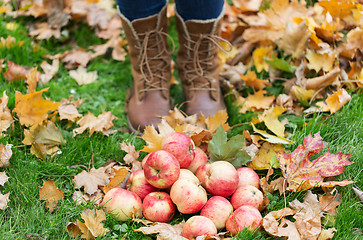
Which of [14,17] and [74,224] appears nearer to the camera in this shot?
[74,224]

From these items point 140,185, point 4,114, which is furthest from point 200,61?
point 4,114

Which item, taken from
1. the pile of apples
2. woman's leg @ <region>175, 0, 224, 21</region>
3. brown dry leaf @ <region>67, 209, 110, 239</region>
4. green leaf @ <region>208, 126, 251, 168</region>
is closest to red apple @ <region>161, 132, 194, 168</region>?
the pile of apples

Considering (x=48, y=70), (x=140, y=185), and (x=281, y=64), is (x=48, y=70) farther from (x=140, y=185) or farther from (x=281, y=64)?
(x=281, y=64)

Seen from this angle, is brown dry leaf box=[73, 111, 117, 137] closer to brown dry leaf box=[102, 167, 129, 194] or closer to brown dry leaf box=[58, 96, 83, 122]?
brown dry leaf box=[58, 96, 83, 122]

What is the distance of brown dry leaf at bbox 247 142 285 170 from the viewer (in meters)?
1.60

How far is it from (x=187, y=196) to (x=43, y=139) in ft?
2.79

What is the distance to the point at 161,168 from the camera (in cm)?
138

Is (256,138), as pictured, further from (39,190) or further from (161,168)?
(39,190)

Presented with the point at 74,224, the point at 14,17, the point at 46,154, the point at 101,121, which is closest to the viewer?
the point at 74,224

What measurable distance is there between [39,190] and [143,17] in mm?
1006

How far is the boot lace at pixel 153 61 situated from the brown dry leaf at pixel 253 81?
1.71 feet

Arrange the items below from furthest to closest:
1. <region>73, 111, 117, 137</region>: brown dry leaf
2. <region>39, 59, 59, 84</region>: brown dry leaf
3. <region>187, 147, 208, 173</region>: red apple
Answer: <region>39, 59, 59, 84</region>: brown dry leaf
<region>73, 111, 117, 137</region>: brown dry leaf
<region>187, 147, 208, 173</region>: red apple

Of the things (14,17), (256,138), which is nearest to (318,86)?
(256,138)

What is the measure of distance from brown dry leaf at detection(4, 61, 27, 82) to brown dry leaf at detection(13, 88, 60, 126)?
476mm
